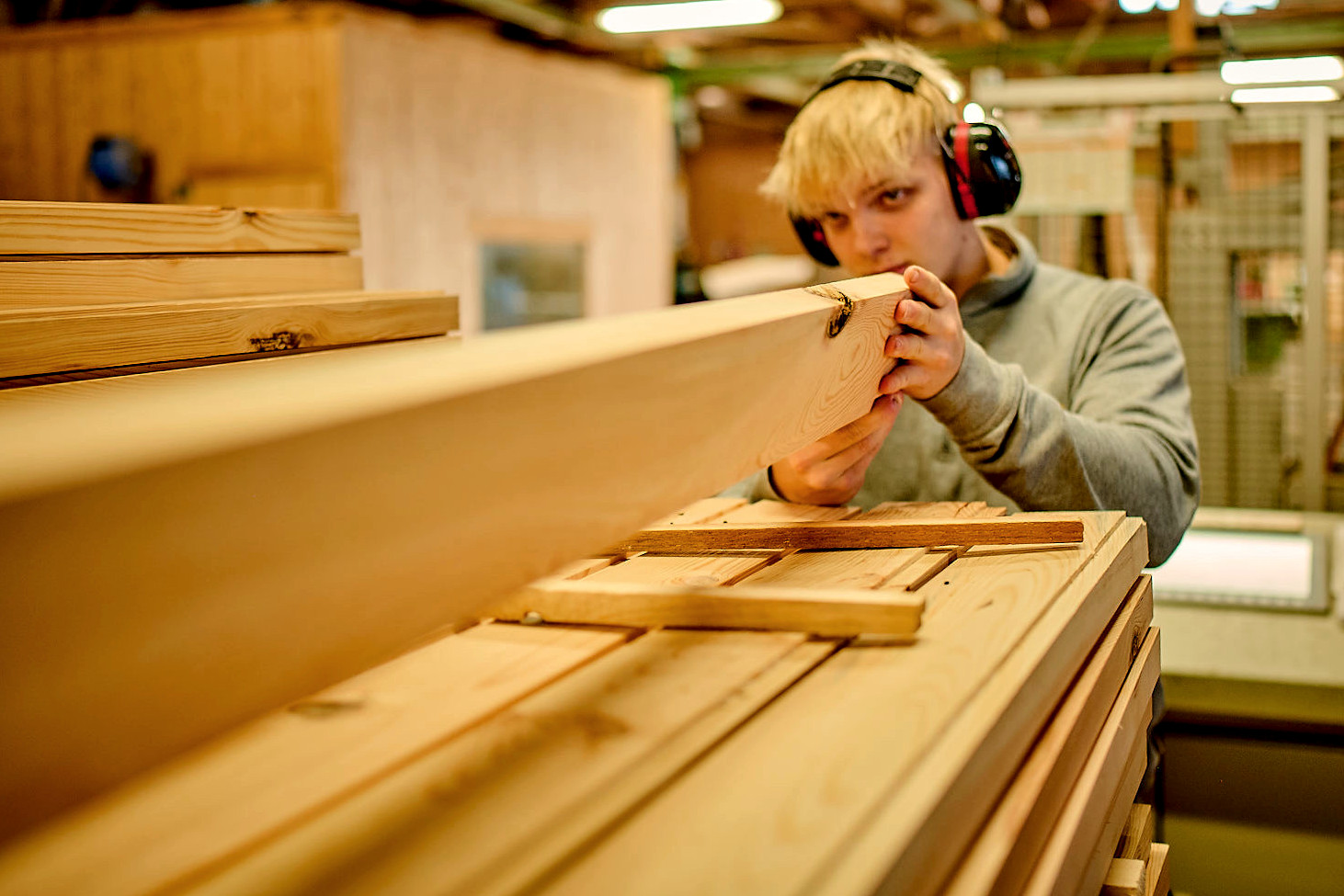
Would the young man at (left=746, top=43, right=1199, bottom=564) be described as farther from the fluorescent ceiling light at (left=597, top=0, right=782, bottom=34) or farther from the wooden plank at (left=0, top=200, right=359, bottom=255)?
the fluorescent ceiling light at (left=597, top=0, right=782, bottom=34)

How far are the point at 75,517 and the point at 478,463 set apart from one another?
291 millimetres

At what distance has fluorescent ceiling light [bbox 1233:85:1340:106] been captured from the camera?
3.81 m

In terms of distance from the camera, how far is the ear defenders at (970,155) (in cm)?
232

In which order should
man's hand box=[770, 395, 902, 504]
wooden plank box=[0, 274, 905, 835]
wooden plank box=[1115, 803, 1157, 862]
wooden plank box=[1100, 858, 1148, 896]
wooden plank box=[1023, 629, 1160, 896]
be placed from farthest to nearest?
man's hand box=[770, 395, 902, 504], wooden plank box=[1115, 803, 1157, 862], wooden plank box=[1100, 858, 1148, 896], wooden plank box=[1023, 629, 1160, 896], wooden plank box=[0, 274, 905, 835]

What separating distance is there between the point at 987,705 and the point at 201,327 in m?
1.05

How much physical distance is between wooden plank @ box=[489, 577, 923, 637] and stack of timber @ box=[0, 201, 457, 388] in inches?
21.0

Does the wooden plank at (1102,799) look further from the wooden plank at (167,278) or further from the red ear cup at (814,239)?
the wooden plank at (167,278)

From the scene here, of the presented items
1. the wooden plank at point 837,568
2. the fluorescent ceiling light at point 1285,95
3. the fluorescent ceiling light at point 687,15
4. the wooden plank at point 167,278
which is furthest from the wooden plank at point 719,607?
the fluorescent ceiling light at point 687,15

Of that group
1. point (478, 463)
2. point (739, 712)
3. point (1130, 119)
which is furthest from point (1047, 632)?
point (1130, 119)

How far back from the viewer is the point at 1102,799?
4.25 ft

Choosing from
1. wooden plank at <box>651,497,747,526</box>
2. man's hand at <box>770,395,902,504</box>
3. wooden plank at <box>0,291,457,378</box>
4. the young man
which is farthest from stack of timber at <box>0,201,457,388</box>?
the young man

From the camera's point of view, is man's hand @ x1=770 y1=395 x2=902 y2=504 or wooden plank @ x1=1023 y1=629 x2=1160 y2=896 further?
man's hand @ x1=770 y1=395 x2=902 y2=504

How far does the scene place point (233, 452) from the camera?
643mm

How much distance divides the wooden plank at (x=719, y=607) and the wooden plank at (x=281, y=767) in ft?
0.14
